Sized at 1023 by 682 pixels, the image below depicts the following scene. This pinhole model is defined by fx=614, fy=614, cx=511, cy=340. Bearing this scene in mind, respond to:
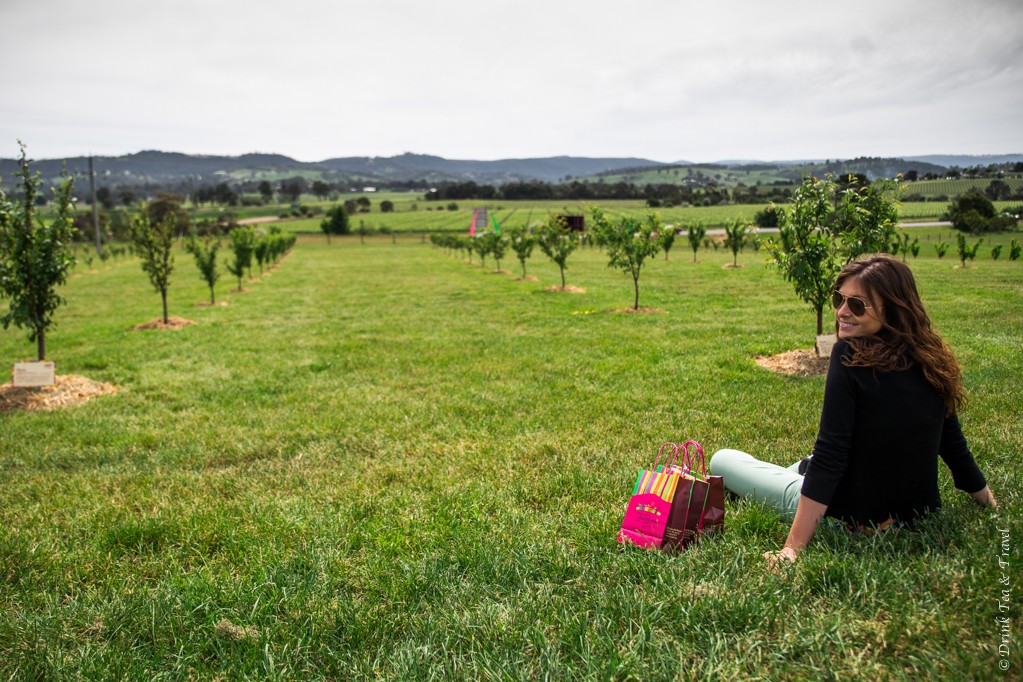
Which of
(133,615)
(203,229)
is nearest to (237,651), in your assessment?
(133,615)

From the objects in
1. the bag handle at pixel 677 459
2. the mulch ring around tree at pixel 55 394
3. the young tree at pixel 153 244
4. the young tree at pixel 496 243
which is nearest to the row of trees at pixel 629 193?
the bag handle at pixel 677 459

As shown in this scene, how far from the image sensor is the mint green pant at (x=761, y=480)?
350 cm

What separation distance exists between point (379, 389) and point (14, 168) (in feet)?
19.5

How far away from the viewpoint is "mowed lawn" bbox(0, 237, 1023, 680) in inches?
95.1

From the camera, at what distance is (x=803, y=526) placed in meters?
2.82

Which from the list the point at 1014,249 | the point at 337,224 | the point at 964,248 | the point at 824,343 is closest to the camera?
the point at 824,343

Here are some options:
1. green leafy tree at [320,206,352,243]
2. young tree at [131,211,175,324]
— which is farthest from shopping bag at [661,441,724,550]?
green leafy tree at [320,206,352,243]

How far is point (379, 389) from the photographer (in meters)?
8.36

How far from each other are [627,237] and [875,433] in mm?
13145

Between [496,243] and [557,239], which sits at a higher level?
[496,243]

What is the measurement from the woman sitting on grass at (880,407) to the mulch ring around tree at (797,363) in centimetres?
523

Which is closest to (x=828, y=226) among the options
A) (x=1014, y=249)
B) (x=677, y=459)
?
(x=677, y=459)

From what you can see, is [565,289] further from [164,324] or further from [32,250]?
[32,250]

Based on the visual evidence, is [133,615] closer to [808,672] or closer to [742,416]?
[808,672]
